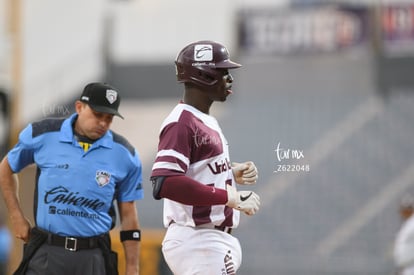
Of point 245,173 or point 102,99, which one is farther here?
point 102,99

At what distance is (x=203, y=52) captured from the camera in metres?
4.86

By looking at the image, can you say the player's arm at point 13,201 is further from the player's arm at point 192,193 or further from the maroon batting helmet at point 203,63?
the maroon batting helmet at point 203,63

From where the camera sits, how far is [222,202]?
4.57m

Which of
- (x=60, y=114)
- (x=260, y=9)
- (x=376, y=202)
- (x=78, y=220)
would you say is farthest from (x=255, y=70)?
(x=78, y=220)

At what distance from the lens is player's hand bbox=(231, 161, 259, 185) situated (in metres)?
4.91

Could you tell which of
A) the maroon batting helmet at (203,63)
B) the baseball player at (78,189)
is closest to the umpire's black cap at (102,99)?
the baseball player at (78,189)

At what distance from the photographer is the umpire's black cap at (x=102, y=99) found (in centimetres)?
524

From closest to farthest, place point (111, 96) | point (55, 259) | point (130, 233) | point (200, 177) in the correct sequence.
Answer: point (200, 177)
point (55, 259)
point (111, 96)
point (130, 233)

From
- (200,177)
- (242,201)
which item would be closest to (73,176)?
(200,177)

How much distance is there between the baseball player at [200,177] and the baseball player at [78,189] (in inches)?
21.9

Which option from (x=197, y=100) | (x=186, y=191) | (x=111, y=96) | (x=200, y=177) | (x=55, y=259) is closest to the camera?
(x=186, y=191)

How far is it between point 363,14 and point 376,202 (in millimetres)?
3161

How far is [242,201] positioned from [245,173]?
0.32 metres

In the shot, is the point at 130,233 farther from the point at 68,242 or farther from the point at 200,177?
the point at 200,177
